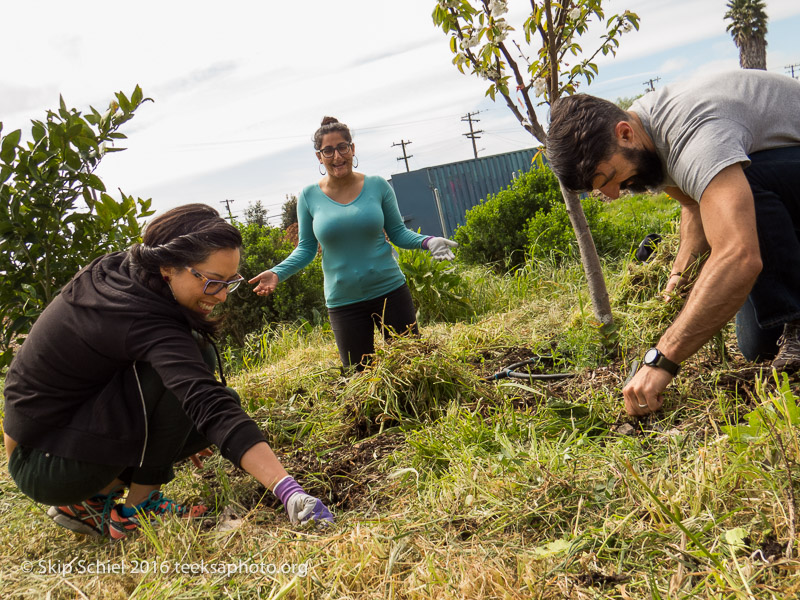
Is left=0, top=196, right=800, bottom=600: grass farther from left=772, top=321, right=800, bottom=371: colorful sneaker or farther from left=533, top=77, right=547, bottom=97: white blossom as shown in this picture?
left=533, top=77, right=547, bottom=97: white blossom

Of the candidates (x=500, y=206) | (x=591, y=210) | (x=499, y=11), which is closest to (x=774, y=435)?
(x=499, y=11)

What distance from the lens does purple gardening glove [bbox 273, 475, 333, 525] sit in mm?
1771

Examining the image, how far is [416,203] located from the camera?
16.7 metres

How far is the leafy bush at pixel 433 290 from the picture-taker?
5.28m

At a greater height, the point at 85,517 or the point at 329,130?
the point at 329,130

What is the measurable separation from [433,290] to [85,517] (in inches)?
140

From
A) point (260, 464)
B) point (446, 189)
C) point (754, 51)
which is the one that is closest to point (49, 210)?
point (260, 464)

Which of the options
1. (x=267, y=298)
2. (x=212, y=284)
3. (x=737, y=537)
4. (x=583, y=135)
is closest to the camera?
(x=737, y=537)

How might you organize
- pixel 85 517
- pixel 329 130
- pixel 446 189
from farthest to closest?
pixel 446 189
pixel 329 130
pixel 85 517

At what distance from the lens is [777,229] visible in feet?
6.38

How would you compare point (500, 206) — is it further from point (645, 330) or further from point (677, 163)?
point (677, 163)

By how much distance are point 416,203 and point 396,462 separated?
14835mm

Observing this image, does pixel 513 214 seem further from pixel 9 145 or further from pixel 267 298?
pixel 9 145

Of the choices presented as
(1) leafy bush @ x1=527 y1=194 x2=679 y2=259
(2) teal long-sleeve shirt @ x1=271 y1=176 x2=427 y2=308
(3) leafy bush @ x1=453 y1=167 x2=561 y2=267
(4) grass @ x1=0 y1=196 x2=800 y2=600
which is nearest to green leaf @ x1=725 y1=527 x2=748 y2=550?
(4) grass @ x1=0 y1=196 x2=800 y2=600
